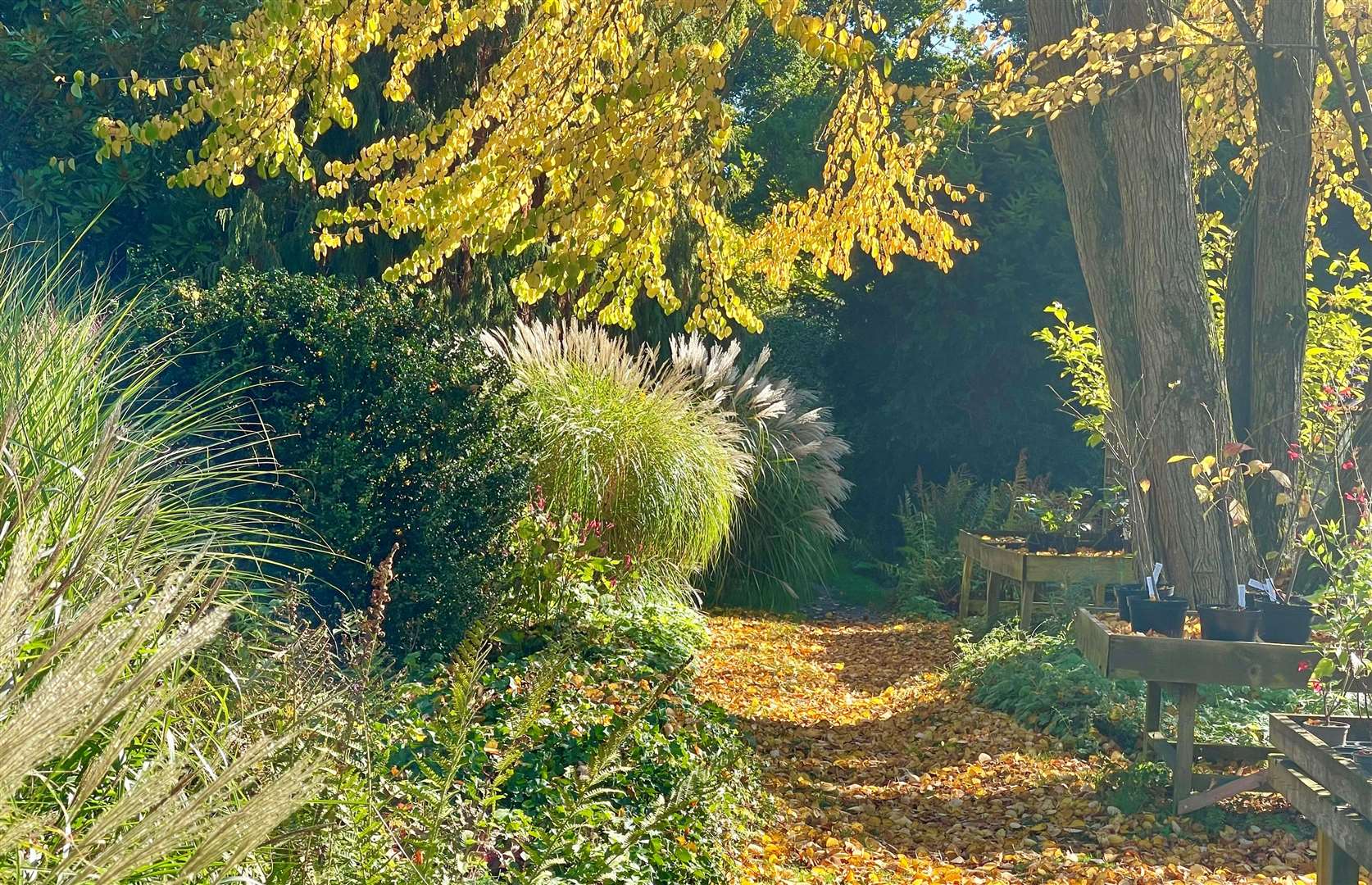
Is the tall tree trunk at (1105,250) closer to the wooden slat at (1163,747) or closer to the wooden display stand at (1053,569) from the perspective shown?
the wooden display stand at (1053,569)

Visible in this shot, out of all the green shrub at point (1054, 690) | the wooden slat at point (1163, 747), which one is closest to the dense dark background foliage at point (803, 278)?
the green shrub at point (1054, 690)

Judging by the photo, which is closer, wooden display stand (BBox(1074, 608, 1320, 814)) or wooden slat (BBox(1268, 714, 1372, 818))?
wooden slat (BBox(1268, 714, 1372, 818))

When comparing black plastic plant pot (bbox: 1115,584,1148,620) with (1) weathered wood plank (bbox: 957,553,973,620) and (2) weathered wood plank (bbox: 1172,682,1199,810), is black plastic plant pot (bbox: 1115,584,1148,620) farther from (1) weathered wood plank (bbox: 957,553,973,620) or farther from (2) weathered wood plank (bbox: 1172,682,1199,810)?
(1) weathered wood plank (bbox: 957,553,973,620)

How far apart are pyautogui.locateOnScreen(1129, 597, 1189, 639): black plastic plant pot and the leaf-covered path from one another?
0.69 metres

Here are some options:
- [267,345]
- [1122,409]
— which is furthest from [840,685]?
[267,345]

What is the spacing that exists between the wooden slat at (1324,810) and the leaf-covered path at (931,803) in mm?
657

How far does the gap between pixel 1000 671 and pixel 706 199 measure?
3567 mm

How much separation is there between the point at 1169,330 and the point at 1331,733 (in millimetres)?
2787

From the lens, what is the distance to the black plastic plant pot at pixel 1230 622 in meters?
4.89

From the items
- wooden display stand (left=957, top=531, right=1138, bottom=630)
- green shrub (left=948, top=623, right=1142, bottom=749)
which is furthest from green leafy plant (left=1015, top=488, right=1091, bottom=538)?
green shrub (left=948, top=623, right=1142, bottom=749)

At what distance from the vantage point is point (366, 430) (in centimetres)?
502

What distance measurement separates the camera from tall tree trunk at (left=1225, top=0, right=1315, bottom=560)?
6.09 meters

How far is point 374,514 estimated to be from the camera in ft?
16.3

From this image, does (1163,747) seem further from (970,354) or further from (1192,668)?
(970,354)
